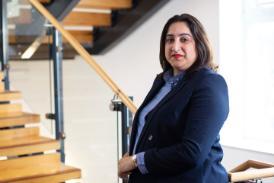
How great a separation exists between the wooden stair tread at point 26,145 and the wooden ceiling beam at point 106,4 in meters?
1.81

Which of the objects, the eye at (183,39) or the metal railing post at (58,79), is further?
the metal railing post at (58,79)

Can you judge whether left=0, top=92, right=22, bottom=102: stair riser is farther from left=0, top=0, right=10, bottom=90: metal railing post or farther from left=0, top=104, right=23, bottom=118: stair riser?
left=0, top=0, right=10, bottom=90: metal railing post

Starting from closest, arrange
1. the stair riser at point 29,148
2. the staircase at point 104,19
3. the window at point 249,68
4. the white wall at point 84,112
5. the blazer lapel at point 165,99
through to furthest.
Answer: the blazer lapel at point 165,99 < the stair riser at point 29,148 < the white wall at point 84,112 < the window at point 249,68 < the staircase at point 104,19

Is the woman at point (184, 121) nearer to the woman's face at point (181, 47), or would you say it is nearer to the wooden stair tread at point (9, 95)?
the woman's face at point (181, 47)

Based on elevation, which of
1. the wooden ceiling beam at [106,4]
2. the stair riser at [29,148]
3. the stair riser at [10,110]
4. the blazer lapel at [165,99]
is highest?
the wooden ceiling beam at [106,4]

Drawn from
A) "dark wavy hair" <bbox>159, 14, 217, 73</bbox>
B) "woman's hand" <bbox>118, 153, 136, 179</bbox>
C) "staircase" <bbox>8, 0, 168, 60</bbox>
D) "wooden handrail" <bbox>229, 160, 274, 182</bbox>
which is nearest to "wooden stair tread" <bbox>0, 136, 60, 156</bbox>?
"staircase" <bbox>8, 0, 168, 60</bbox>

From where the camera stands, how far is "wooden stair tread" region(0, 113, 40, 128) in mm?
3548

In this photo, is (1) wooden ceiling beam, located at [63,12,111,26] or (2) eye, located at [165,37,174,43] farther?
(1) wooden ceiling beam, located at [63,12,111,26]

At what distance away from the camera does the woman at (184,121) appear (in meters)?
1.36

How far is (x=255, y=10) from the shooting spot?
4496 millimetres

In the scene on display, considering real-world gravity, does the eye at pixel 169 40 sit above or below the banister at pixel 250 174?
above

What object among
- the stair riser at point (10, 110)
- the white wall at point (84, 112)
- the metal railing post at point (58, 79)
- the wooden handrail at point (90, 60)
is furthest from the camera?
the stair riser at point (10, 110)

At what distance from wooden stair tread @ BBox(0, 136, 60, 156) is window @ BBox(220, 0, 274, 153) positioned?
1988 mm

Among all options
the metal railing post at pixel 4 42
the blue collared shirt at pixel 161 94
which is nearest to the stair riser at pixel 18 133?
the metal railing post at pixel 4 42
